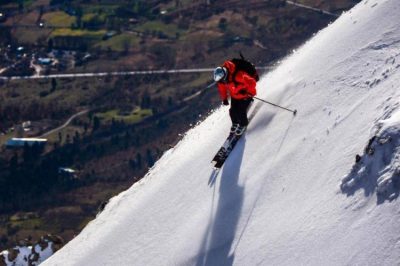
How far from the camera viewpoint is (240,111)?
2233 centimetres

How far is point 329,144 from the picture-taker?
18.4 m

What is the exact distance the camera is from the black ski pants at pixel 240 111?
22.1 metres

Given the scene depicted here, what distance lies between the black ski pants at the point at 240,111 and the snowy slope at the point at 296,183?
1.42 ft

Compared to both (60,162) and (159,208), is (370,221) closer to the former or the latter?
(159,208)

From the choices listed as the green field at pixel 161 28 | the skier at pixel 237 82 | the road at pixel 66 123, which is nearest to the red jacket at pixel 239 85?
the skier at pixel 237 82

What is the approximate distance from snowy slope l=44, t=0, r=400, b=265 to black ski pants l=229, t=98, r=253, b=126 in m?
0.43

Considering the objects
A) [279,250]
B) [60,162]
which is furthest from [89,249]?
[60,162]

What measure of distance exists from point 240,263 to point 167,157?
11.9 m

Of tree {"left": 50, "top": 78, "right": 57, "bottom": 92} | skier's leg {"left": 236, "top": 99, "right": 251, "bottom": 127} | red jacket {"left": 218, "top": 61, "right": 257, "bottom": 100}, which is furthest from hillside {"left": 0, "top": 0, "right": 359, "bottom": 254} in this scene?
red jacket {"left": 218, "top": 61, "right": 257, "bottom": 100}

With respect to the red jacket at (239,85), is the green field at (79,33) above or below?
below

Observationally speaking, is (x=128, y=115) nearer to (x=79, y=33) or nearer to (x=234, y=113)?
(x=79, y=33)

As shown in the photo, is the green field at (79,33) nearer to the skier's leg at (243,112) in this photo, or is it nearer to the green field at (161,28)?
the green field at (161,28)

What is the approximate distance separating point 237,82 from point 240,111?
105 cm

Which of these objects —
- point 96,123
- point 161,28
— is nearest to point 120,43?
point 161,28
